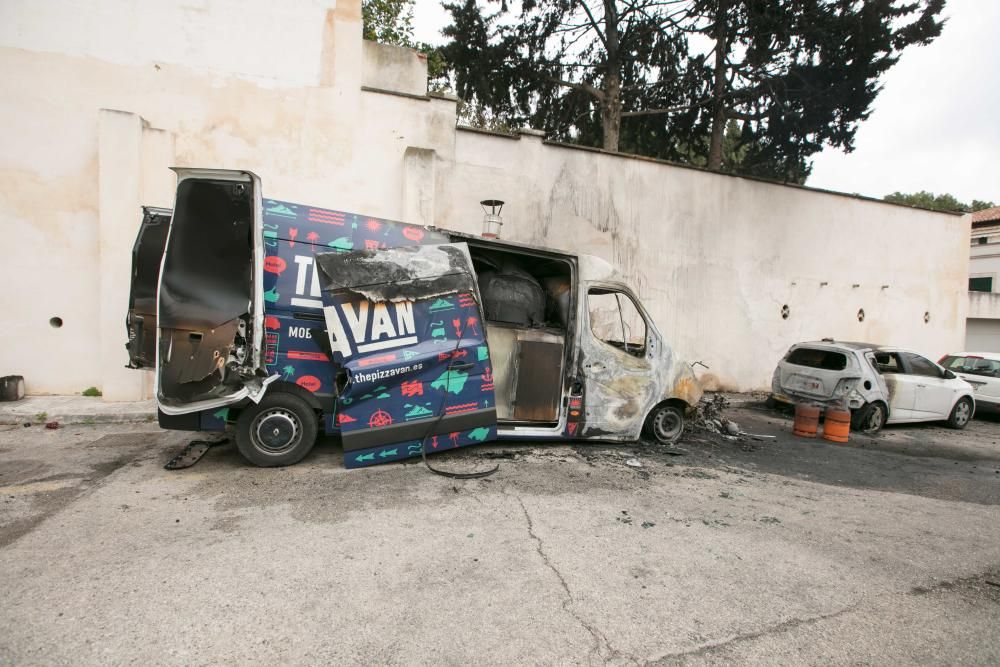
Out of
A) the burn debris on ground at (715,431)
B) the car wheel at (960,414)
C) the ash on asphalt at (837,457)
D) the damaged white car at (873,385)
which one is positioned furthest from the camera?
the car wheel at (960,414)

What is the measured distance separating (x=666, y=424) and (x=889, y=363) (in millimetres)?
5413

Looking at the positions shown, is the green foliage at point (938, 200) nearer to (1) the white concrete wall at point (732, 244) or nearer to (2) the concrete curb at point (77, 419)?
(1) the white concrete wall at point (732, 244)

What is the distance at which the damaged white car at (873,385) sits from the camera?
829 centimetres

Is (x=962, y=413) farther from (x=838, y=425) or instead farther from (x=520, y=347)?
(x=520, y=347)

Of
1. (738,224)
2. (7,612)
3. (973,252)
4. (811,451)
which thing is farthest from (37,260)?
(973,252)

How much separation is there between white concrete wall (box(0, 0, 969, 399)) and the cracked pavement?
3.32m

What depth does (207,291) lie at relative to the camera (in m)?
4.55

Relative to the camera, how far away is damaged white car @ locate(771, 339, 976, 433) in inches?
326

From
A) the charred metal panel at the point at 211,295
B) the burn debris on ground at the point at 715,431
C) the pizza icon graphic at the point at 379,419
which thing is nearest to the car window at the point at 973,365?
the burn debris on ground at the point at 715,431

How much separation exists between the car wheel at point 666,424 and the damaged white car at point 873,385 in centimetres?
364


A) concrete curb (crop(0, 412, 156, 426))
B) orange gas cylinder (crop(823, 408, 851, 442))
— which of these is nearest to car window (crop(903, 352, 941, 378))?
orange gas cylinder (crop(823, 408, 851, 442))

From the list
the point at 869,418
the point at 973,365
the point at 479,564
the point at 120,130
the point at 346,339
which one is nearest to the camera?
the point at 479,564

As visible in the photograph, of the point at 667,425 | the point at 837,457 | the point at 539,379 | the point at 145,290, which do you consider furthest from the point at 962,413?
the point at 145,290

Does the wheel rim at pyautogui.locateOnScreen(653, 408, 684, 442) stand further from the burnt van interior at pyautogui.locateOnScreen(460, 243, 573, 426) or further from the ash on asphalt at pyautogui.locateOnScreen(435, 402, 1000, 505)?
the burnt van interior at pyautogui.locateOnScreen(460, 243, 573, 426)
